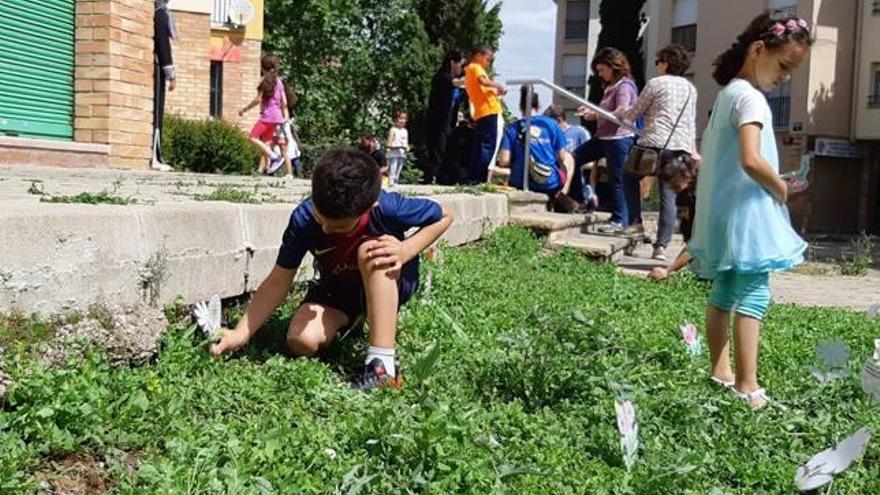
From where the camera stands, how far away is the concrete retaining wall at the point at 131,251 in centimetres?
297

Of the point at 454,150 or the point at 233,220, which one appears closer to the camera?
the point at 233,220

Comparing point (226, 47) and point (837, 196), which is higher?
point (226, 47)

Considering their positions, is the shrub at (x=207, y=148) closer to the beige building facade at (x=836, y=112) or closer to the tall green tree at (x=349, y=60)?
the tall green tree at (x=349, y=60)

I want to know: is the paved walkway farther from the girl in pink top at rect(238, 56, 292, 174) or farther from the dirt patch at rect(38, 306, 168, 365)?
the girl in pink top at rect(238, 56, 292, 174)

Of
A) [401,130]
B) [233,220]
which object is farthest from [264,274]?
[401,130]

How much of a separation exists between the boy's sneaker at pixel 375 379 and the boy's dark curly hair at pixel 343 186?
564 millimetres

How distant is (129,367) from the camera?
334 cm

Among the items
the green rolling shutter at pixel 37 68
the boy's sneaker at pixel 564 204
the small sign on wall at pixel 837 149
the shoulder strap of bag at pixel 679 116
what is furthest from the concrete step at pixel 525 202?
the small sign on wall at pixel 837 149

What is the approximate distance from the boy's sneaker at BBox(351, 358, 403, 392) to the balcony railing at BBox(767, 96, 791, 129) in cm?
3024

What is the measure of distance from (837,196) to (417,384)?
103 feet

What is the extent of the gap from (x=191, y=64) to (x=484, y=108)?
1574 cm

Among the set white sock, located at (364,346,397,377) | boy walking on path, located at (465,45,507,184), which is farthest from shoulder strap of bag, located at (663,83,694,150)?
white sock, located at (364,346,397,377)

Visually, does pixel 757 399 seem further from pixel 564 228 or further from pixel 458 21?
pixel 458 21

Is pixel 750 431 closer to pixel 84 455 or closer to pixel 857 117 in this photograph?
pixel 84 455
